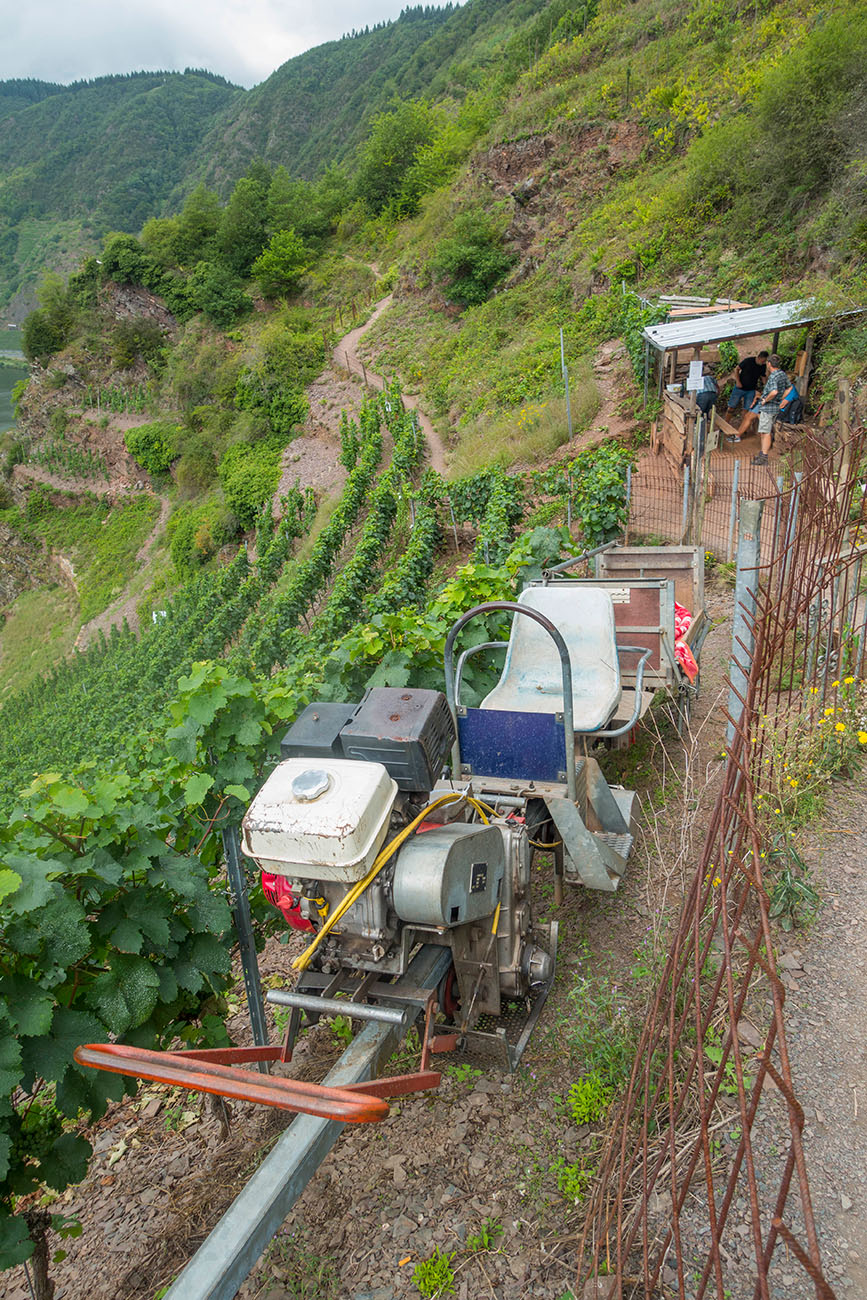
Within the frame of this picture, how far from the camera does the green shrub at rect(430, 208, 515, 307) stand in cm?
3152

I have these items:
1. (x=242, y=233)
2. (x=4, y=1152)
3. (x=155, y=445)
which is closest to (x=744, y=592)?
(x=4, y=1152)

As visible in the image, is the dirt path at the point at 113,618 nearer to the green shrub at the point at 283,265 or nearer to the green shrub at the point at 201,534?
the green shrub at the point at 201,534

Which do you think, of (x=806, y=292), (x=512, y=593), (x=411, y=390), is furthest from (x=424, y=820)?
(x=411, y=390)

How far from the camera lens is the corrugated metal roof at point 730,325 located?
13.3 meters

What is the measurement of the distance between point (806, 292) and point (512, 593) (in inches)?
519

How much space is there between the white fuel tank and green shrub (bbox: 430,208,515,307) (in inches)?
1300

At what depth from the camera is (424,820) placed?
9.80 feet

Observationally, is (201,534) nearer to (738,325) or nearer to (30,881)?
(738,325)

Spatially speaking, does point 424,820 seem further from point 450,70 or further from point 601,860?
point 450,70

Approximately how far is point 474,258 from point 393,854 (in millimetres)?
33828

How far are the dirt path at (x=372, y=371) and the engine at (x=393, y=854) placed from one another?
66.9ft

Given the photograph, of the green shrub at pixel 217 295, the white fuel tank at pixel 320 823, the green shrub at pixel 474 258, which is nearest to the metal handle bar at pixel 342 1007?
the white fuel tank at pixel 320 823

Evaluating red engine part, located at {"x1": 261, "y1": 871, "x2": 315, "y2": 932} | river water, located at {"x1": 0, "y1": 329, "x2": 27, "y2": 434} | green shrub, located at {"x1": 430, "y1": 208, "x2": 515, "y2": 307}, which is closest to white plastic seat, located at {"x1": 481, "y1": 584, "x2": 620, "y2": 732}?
red engine part, located at {"x1": 261, "y1": 871, "x2": 315, "y2": 932}

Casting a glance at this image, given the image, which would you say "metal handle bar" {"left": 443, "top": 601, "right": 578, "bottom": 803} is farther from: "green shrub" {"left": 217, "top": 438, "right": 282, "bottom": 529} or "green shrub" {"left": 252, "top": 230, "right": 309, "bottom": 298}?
"green shrub" {"left": 252, "top": 230, "right": 309, "bottom": 298}
